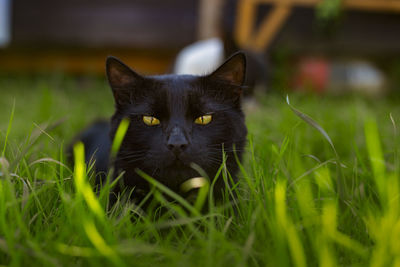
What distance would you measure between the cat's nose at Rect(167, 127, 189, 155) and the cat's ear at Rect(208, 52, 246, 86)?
281 mm

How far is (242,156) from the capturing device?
1.31 metres

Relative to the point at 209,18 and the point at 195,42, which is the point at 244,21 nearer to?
the point at 209,18

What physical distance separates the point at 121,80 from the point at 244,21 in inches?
118

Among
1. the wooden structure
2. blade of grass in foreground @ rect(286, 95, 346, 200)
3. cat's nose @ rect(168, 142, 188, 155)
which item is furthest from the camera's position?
the wooden structure

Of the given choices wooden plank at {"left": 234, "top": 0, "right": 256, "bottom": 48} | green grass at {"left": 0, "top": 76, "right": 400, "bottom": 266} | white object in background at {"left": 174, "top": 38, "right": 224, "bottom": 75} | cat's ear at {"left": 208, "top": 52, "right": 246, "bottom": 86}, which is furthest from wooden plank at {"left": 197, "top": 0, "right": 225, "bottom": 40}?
green grass at {"left": 0, "top": 76, "right": 400, "bottom": 266}

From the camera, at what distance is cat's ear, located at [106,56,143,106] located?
122 centimetres

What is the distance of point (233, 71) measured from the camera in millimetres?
1263

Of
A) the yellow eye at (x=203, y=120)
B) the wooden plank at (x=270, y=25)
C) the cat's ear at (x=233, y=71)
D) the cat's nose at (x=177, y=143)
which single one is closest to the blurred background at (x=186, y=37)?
the wooden plank at (x=270, y=25)

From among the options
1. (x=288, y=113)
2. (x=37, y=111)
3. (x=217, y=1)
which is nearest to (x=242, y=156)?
(x=288, y=113)

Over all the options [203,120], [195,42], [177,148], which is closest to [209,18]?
[195,42]

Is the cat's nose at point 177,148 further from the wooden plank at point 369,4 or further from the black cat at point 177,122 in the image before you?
the wooden plank at point 369,4

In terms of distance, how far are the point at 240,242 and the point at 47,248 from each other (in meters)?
0.43

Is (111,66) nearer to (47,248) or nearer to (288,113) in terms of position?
(47,248)

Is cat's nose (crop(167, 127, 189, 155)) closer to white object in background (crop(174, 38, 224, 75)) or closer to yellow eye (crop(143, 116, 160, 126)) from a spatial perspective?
yellow eye (crop(143, 116, 160, 126))
